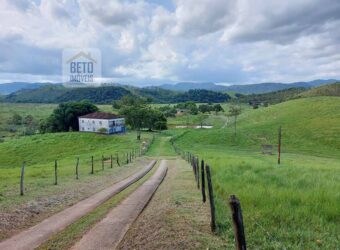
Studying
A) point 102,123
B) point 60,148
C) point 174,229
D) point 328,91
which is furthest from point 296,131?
point 328,91

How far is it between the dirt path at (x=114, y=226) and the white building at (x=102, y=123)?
71.9m

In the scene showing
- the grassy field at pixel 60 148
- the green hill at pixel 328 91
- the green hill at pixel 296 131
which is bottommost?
the grassy field at pixel 60 148

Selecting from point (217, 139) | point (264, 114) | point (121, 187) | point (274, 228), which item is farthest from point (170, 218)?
point (264, 114)

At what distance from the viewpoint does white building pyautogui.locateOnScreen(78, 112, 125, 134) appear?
282ft

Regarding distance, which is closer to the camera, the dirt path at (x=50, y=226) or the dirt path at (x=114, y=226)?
the dirt path at (x=114, y=226)

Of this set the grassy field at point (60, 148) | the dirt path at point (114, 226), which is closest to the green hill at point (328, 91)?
the grassy field at point (60, 148)

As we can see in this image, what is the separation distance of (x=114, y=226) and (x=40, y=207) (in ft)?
16.1

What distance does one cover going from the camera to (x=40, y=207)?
1359 cm

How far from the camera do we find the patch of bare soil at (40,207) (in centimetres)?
1102

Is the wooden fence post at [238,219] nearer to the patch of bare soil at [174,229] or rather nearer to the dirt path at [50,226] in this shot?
the patch of bare soil at [174,229]

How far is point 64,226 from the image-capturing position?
35.8 ft

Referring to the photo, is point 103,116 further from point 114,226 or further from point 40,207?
point 114,226

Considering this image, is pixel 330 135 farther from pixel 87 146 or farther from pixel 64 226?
pixel 64 226

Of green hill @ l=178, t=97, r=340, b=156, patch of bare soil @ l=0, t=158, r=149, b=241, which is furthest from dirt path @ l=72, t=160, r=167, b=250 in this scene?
green hill @ l=178, t=97, r=340, b=156
